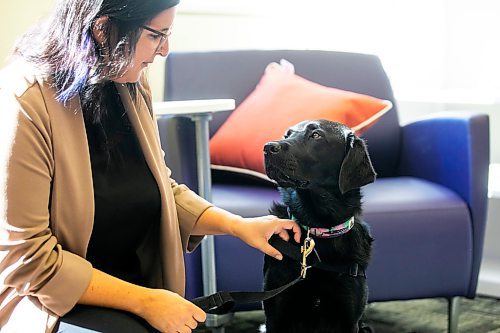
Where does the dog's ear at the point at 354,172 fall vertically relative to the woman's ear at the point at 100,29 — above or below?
below

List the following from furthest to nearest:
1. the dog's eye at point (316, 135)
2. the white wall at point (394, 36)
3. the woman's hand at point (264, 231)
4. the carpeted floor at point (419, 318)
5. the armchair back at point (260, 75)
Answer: the white wall at point (394, 36) → the armchair back at point (260, 75) → the carpeted floor at point (419, 318) → the dog's eye at point (316, 135) → the woman's hand at point (264, 231)

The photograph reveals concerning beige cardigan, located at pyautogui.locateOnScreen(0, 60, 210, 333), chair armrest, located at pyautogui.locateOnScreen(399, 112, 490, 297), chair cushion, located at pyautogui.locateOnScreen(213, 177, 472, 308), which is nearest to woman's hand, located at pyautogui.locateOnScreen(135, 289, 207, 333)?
beige cardigan, located at pyautogui.locateOnScreen(0, 60, 210, 333)

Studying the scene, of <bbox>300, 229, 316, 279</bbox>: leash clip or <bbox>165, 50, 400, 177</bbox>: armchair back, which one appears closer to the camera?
<bbox>300, 229, 316, 279</bbox>: leash clip

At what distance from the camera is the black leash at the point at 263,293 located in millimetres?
1178

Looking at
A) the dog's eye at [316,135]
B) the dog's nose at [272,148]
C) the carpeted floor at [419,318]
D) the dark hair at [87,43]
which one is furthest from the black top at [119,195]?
the carpeted floor at [419,318]

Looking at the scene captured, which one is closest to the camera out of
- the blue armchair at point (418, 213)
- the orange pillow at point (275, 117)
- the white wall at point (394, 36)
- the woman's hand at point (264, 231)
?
the woman's hand at point (264, 231)

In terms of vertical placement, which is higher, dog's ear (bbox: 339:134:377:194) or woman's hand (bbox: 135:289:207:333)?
dog's ear (bbox: 339:134:377:194)

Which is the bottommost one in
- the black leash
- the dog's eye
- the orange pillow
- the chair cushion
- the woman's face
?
the chair cushion

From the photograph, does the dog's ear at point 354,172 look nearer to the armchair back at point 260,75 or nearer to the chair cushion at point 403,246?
the chair cushion at point 403,246

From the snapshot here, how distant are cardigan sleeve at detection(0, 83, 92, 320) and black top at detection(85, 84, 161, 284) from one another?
0.45ft

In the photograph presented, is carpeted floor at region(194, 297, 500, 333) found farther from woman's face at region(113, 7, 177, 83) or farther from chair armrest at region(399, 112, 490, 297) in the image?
woman's face at region(113, 7, 177, 83)

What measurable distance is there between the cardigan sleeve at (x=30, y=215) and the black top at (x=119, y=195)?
0.14 m

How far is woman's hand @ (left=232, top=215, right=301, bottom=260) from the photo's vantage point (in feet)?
4.11

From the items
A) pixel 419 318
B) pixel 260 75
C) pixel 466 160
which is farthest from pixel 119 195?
pixel 419 318
